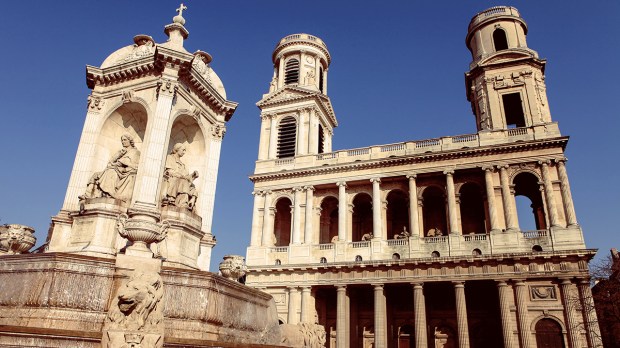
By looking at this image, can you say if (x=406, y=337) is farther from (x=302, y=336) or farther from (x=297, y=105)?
(x=302, y=336)

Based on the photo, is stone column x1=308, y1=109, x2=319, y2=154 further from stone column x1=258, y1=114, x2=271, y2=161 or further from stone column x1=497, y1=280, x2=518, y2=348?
stone column x1=497, y1=280, x2=518, y2=348

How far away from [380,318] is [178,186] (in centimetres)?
2080

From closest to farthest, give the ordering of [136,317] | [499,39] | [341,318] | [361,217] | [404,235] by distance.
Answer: [136,317] < [341,318] < [404,235] < [499,39] < [361,217]

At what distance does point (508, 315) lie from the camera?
2516cm

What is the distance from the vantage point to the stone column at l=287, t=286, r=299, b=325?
29.5 meters

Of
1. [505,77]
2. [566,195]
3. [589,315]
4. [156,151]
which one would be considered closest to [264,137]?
[505,77]

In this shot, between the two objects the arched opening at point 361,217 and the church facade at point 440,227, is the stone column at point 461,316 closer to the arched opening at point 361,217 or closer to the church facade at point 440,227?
the church facade at point 440,227

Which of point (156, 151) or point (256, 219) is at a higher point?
point (256, 219)

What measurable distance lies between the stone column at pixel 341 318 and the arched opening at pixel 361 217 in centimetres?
635

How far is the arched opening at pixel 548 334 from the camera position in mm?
24297

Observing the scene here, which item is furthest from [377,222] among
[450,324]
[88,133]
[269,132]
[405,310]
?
[88,133]

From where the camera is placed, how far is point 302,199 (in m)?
33.1

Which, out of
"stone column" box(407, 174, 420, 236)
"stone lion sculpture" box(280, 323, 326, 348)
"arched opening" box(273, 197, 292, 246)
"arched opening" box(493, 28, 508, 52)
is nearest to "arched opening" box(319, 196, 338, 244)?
"arched opening" box(273, 197, 292, 246)

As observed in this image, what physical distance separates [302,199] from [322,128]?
896 centimetres
